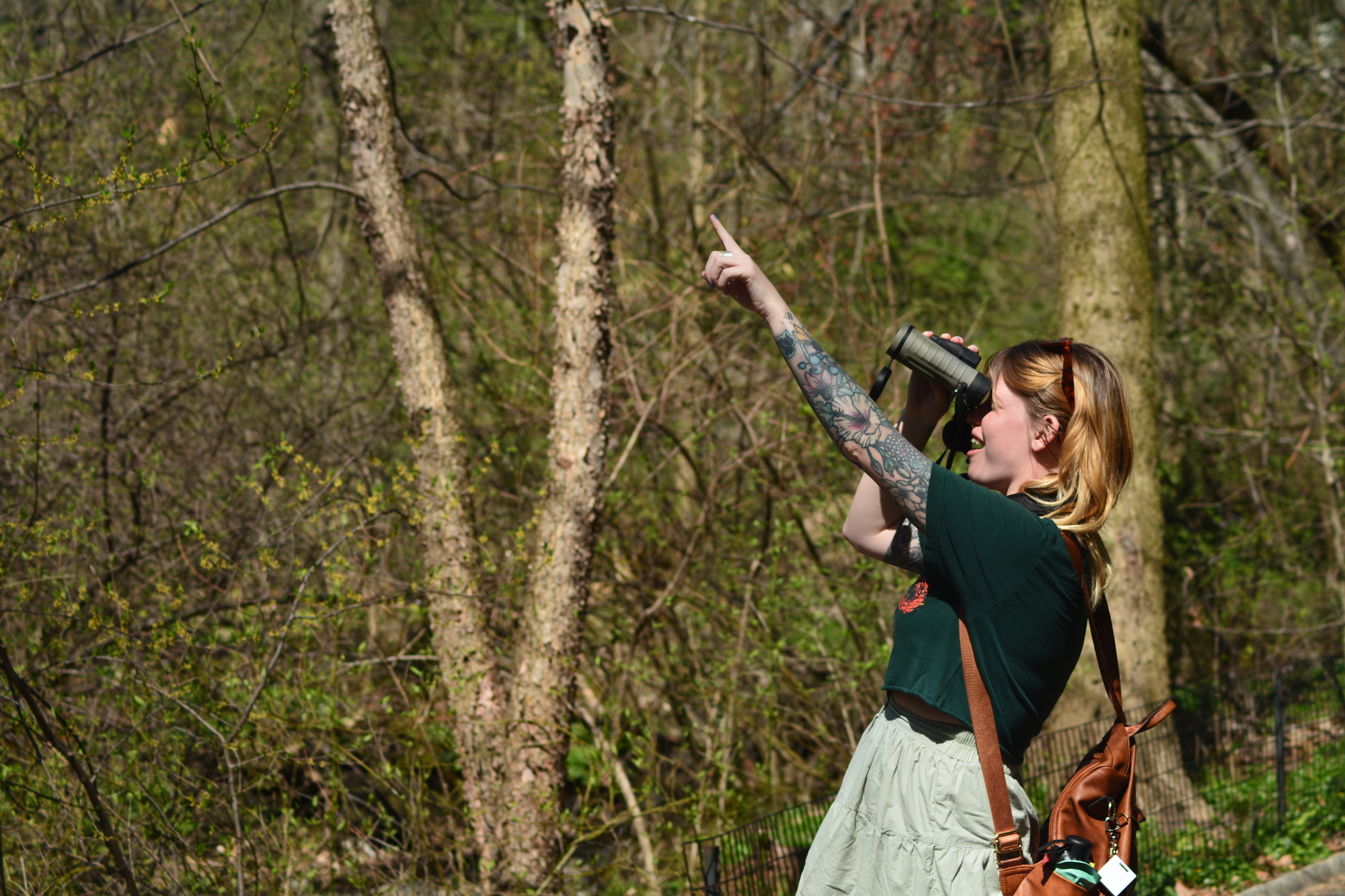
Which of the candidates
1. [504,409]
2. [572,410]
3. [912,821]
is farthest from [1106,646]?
[504,409]

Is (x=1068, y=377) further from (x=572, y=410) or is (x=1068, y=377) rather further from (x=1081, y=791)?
(x=572, y=410)

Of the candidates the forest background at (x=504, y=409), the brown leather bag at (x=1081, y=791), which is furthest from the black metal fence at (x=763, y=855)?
the brown leather bag at (x=1081, y=791)

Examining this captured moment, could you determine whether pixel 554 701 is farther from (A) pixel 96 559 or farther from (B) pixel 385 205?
(B) pixel 385 205

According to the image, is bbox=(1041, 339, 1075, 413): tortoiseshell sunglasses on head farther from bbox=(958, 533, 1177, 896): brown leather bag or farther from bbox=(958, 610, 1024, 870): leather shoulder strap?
bbox=(958, 610, 1024, 870): leather shoulder strap

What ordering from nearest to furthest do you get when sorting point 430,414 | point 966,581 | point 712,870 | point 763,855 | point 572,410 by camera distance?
point 966,581
point 712,870
point 763,855
point 572,410
point 430,414

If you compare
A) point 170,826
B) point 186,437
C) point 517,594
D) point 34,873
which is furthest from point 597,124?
point 34,873

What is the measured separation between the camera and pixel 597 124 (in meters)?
4.22

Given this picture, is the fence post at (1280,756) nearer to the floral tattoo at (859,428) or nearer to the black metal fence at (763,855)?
the black metal fence at (763,855)

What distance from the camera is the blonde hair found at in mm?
1725

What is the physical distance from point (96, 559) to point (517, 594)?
6.16 ft

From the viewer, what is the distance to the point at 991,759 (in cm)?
168

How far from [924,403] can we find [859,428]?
373mm

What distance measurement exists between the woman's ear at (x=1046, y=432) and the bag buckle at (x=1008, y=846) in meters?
0.72

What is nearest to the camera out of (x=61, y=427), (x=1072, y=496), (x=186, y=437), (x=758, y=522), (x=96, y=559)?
(x=1072, y=496)
